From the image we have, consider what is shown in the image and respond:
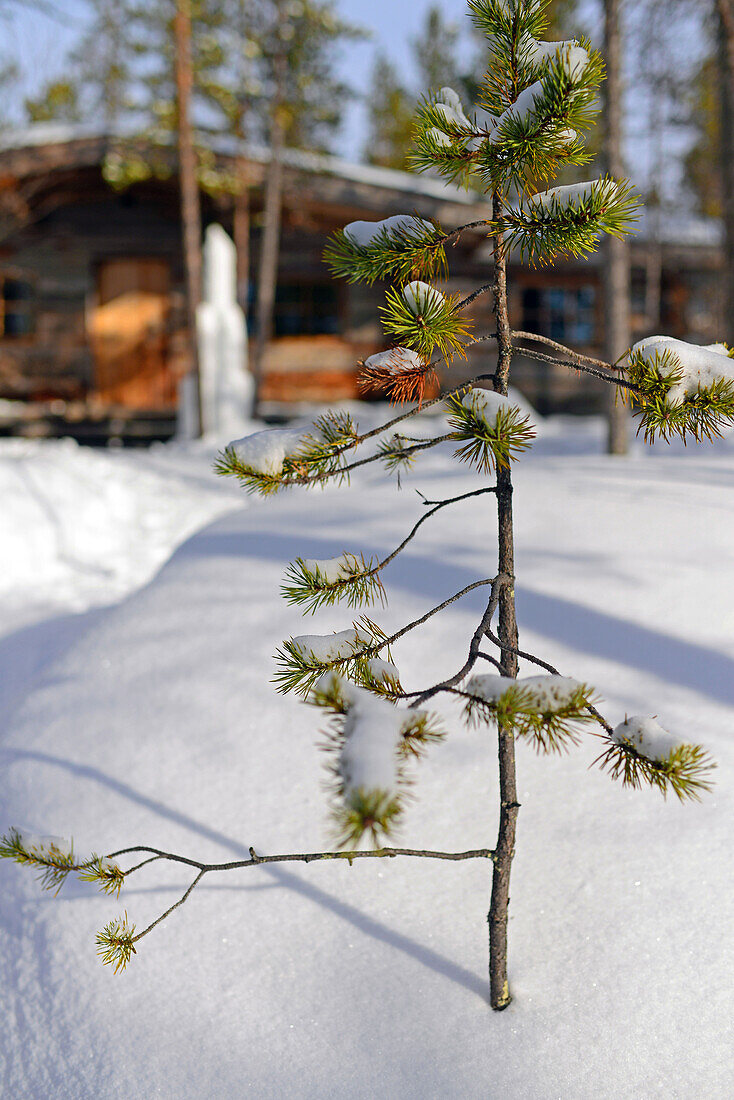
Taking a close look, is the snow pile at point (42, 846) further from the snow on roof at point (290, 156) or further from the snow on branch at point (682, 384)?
the snow on roof at point (290, 156)

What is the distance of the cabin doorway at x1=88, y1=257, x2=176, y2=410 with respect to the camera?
1553 cm

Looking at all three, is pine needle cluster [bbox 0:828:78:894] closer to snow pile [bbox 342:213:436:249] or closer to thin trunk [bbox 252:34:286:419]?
snow pile [bbox 342:213:436:249]

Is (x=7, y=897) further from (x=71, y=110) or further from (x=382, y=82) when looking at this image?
(x=382, y=82)

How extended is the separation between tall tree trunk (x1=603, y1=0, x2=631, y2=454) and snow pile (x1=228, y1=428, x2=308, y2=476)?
6154 millimetres

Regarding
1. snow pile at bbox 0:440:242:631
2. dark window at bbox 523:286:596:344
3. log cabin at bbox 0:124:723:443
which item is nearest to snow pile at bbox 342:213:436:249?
snow pile at bbox 0:440:242:631

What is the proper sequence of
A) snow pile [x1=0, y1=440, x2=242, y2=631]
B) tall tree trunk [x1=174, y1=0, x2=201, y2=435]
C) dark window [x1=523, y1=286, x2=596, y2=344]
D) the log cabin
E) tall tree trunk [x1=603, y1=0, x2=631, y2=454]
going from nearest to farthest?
snow pile [x1=0, y1=440, x2=242, y2=631] → tall tree trunk [x1=603, y1=0, x2=631, y2=454] → tall tree trunk [x1=174, y1=0, x2=201, y2=435] → the log cabin → dark window [x1=523, y1=286, x2=596, y2=344]

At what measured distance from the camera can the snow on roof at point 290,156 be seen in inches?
525

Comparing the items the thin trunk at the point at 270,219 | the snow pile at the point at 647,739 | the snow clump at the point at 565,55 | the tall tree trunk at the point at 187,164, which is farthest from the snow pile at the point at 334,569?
the thin trunk at the point at 270,219

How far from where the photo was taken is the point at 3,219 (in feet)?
47.4

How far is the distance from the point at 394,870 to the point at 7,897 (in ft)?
3.90

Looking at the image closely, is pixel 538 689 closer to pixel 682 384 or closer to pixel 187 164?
pixel 682 384

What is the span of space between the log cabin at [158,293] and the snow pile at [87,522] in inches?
246

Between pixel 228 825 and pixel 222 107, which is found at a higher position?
pixel 222 107

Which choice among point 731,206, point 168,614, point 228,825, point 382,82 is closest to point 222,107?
Result: point 731,206
